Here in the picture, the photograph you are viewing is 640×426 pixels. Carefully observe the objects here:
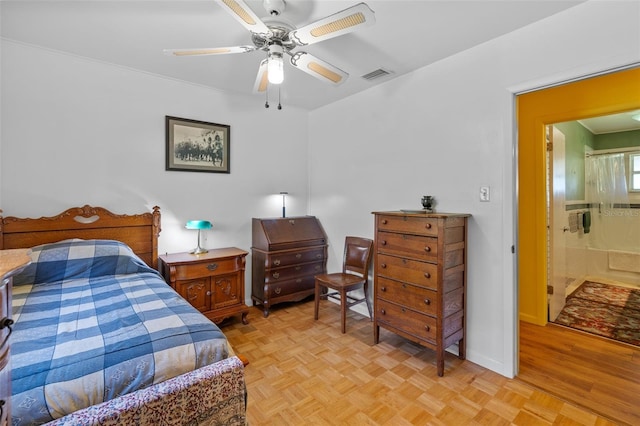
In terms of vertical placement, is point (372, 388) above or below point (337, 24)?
below

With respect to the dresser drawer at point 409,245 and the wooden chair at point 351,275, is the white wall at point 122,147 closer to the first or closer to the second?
the wooden chair at point 351,275

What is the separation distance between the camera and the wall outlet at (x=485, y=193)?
2320 millimetres

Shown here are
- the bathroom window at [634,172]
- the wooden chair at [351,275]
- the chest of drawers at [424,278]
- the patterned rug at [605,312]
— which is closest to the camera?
the chest of drawers at [424,278]

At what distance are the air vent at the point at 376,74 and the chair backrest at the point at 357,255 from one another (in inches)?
66.7

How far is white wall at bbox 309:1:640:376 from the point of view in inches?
73.7

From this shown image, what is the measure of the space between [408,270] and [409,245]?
8.2 inches

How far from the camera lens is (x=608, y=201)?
474 cm

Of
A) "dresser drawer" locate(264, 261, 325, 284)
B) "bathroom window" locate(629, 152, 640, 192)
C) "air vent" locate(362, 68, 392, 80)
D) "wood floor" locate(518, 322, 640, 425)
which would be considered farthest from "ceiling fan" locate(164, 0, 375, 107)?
"bathroom window" locate(629, 152, 640, 192)

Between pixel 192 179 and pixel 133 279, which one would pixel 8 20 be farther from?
pixel 133 279

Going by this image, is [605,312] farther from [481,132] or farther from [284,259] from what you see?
[284,259]

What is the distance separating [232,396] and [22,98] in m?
2.90

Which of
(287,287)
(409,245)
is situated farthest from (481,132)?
(287,287)

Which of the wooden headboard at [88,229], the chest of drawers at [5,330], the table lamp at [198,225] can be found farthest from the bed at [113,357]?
the table lamp at [198,225]

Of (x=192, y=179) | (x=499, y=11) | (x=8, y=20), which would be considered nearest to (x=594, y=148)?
(x=499, y=11)
